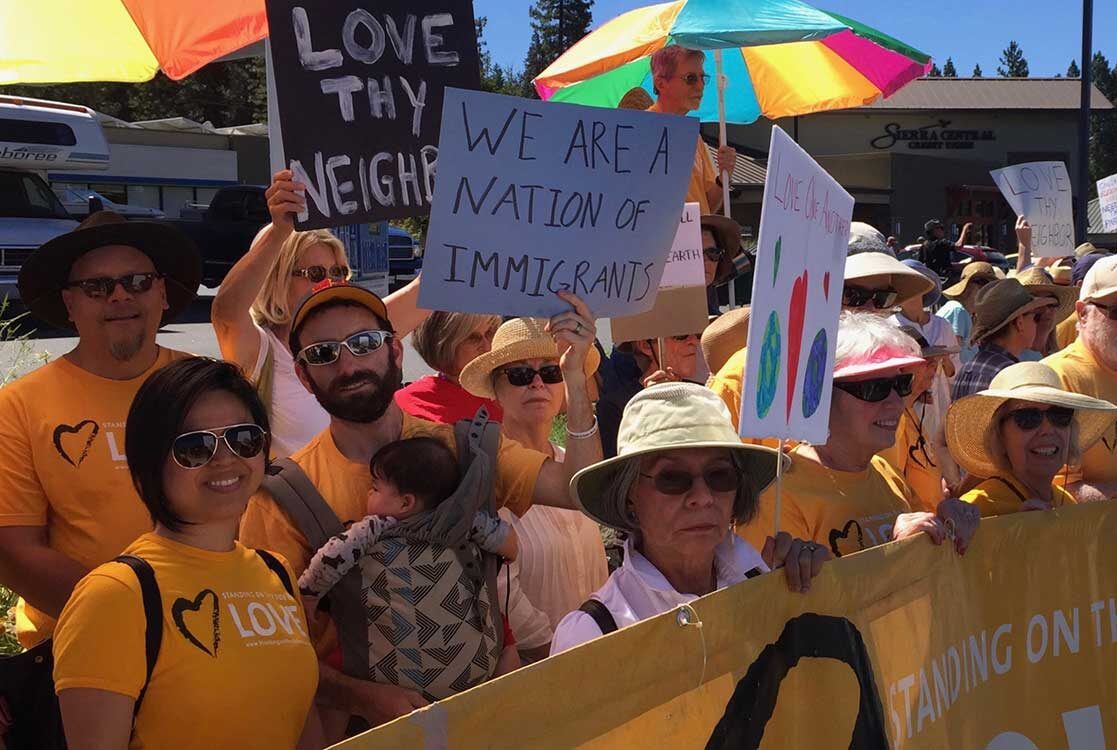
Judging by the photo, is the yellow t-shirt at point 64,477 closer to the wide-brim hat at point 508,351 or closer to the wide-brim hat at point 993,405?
the wide-brim hat at point 508,351

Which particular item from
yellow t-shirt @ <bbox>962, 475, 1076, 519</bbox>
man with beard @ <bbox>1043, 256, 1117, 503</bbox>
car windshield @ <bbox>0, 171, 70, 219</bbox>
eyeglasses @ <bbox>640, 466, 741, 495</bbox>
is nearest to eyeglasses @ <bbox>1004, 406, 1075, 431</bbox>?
yellow t-shirt @ <bbox>962, 475, 1076, 519</bbox>

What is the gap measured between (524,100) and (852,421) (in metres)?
1.19

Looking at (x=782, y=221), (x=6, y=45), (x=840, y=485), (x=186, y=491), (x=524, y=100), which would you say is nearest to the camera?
(x=186, y=491)

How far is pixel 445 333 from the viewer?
14.3 feet

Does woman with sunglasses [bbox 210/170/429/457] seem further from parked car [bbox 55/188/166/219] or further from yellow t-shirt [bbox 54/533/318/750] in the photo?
parked car [bbox 55/188/166/219]

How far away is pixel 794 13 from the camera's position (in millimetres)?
6363

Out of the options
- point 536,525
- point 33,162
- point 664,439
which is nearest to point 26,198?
point 33,162

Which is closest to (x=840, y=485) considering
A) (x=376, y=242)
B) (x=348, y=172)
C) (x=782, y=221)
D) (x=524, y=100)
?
(x=782, y=221)

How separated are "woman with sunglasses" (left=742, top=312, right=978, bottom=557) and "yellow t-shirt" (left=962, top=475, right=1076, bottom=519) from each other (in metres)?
0.36

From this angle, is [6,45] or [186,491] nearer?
[186,491]

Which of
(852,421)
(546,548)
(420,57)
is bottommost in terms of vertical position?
(546,548)

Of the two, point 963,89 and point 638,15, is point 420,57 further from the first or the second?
point 963,89

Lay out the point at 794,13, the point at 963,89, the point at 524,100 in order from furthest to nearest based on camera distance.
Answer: the point at 963,89
the point at 794,13
the point at 524,100

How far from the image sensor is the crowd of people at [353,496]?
2510 mm
